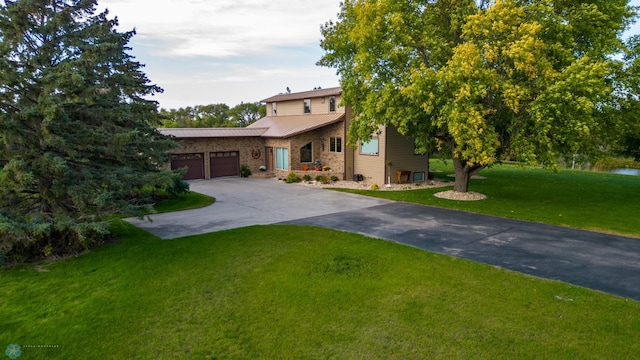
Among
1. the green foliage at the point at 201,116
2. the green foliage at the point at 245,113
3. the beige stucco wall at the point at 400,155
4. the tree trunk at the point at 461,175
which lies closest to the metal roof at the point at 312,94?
the beige stucco wall at the point at 400,155

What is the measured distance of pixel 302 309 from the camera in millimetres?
6922

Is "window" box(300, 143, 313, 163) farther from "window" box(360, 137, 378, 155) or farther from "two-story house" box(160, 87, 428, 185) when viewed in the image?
"window" box(360, 137, 378, 155)

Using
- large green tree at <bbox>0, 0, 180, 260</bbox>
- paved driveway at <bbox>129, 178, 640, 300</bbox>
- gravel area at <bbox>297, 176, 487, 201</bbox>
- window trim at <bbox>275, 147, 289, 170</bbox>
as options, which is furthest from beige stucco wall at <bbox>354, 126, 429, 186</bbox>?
large green tree at <bbox>0, 0, 180, 260</bbox>

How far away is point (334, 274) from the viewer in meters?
8.55

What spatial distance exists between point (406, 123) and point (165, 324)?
13.1 metres

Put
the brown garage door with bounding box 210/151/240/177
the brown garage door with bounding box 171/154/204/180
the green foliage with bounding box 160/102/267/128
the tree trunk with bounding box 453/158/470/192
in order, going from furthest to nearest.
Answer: the green foliage with bounding box 160/102/267/128
the brown garage door with bounding box 210/151/240/177
the brown garage door with bounding box 171/154/204/180
the tree trunk with bounding box 453/158/470/192

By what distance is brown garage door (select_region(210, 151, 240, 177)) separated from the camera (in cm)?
2673

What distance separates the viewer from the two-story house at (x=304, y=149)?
22.8 m

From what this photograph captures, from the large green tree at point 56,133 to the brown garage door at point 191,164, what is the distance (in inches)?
575

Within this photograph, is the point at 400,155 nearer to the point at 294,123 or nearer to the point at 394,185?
the point at 394,185

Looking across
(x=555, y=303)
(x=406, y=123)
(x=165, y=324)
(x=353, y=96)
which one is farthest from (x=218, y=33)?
(x=555, y=303)

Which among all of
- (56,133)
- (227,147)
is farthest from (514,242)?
(227,147)

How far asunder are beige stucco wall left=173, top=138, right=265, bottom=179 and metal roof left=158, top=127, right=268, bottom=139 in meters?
0.37

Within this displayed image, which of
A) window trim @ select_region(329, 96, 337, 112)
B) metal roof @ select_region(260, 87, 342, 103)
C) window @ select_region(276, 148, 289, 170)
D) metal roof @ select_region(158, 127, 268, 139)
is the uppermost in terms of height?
metal roof @ select_region(260, 87, 342, 103)
